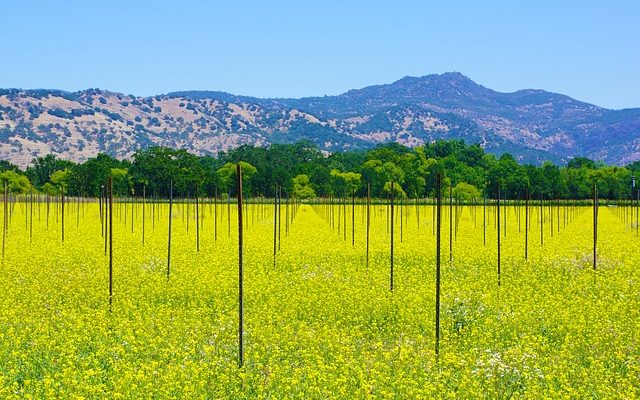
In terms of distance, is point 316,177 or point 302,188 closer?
point 302,188

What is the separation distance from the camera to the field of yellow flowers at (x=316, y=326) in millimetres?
10688

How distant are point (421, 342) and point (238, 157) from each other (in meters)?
115

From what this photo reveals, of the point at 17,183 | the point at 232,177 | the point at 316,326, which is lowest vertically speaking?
the point at 316,326

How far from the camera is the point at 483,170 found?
4754 inches

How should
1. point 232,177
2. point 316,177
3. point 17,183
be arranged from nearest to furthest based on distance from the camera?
point 17,183 → point 232,177 → point 316,177

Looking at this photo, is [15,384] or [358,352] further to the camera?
[358,352]

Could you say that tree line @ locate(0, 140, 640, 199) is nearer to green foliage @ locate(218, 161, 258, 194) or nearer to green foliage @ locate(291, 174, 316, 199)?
green foliage @ locate(291, 174, 316, 199)

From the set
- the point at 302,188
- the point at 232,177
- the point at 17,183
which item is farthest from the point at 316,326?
the point at 17,183

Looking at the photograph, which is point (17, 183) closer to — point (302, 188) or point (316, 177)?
point (302, 188)

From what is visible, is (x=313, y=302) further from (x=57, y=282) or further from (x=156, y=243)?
(x=156, y=243)

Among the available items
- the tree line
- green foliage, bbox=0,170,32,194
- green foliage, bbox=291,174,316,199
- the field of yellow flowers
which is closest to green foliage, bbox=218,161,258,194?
the tree line

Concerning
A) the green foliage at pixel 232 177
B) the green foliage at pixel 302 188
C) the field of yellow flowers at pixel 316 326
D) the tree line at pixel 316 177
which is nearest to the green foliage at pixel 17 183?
the tree line at pixel 316 177

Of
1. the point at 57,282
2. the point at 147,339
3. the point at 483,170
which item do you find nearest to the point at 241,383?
the point at 147,339

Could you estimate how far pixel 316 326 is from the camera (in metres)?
15.1
